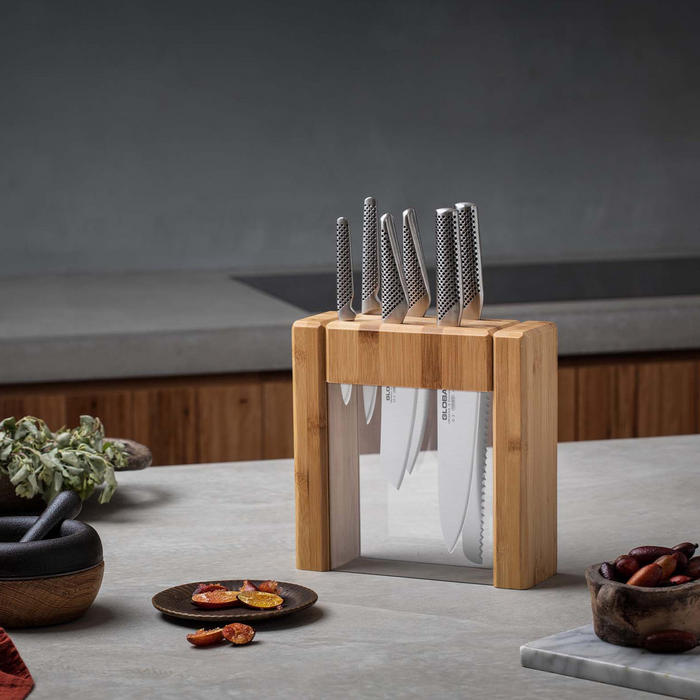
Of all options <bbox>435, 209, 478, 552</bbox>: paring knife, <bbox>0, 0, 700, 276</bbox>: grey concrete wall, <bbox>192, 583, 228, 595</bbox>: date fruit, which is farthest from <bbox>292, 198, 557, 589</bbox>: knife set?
<bbox>0, 0, 700, 276</bbox>: grey concrete wall

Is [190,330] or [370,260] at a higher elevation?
[370,260]

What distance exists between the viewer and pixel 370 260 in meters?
0.92

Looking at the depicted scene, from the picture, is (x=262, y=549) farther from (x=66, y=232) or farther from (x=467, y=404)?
(x=66, y=232)

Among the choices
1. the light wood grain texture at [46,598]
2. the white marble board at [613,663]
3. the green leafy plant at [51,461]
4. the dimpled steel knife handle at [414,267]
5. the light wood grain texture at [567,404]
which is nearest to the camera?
the white marble board at [613,663]

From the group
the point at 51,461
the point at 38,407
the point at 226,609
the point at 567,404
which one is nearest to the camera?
the point at 226,609

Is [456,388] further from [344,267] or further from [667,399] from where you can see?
[667,399]

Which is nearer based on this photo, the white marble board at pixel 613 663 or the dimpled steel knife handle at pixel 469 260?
the white marble board at pixel 613 663

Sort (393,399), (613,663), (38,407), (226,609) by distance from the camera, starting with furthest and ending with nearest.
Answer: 1. (38,407)
2. (393,399)
3. (226,609)
4. (613,663)

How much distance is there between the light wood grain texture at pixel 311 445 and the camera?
37.2 inches

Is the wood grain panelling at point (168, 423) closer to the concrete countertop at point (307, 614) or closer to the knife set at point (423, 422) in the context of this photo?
the concrete countertop at point (307, 614)

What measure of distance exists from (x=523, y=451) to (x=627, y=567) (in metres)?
0.16

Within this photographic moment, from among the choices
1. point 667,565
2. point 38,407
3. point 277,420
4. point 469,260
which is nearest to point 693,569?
point 667,565

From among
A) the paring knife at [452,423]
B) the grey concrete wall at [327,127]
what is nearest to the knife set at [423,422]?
the paring knife at [452,423]

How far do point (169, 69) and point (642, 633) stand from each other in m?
2.66
